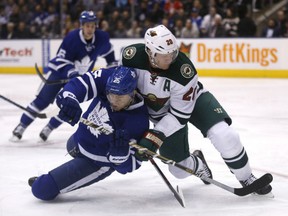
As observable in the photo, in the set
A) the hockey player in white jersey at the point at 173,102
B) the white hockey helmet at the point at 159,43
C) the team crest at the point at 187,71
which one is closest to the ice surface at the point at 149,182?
the hockey player in white jersey at the point at 173,102

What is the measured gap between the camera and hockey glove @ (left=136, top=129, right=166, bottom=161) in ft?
10.5

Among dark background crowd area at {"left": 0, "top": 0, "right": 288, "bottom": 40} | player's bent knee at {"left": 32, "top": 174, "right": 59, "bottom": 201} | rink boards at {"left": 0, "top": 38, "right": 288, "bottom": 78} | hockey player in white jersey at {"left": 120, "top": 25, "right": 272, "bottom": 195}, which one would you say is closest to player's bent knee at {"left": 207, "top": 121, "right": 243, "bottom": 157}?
hockey player in white jersey at {"left": 120, "top": 25, "right": 272, "bottom": 195}

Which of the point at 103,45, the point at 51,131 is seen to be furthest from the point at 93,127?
the point at 103,45

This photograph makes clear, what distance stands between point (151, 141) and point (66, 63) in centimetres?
241

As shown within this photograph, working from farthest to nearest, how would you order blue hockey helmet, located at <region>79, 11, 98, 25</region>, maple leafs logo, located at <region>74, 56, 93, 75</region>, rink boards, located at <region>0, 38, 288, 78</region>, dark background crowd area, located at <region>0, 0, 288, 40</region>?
dark background crowd area, located at <region>0, 0, 288, 40</region>, rink boards, located at <region>0, 38, 288, 78</region>, maple leafs logo, located at <region>74, 56, 93, 75</region>, blue hockey helmet, located at <region>79, 11, 98, 25</region>

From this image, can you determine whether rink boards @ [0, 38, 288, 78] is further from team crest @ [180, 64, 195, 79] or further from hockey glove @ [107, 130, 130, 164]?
hockey glove @ [107, 130, 130, 164]

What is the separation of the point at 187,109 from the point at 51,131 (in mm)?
2315

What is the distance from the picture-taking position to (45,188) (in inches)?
130

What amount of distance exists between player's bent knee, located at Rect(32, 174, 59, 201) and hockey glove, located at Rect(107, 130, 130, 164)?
34 cm

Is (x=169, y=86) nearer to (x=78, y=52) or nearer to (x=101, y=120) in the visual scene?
(x=101, y=120)

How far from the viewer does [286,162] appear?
14.3ft

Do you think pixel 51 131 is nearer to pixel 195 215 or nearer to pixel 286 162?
pixel 286 162

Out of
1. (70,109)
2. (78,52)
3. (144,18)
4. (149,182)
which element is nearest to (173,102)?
(70,109)

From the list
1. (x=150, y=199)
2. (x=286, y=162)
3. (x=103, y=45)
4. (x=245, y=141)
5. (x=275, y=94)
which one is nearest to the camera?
(x=150, y=199)
